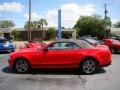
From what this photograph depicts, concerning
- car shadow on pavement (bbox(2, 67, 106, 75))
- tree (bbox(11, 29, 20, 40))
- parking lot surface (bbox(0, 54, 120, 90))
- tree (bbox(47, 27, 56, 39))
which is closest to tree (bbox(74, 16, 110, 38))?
tree (bbox(47, 27, 56, 39))

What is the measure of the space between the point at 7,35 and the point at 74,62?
76516mm

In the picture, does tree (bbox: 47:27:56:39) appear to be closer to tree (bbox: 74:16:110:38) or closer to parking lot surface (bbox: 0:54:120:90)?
tree (bbox: 74:16:110:38)

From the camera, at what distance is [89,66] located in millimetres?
11898

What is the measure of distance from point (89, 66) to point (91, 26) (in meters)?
63.9

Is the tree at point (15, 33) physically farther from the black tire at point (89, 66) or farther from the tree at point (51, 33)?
the black tire at point (89, 66)

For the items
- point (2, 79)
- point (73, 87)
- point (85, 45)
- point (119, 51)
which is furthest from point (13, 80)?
point (119, 51)

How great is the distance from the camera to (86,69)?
11922 mm

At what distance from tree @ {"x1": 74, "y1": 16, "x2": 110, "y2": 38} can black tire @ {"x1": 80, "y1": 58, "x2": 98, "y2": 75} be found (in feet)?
198

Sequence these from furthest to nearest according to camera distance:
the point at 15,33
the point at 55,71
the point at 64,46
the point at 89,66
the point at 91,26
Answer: the point at 15,33, the point at 91,26, the point at 55,71, the point at 64,46, the point at 89,66

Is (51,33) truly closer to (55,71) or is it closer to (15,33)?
(15,33)

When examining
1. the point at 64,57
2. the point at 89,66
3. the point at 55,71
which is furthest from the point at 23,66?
the point at 89,66

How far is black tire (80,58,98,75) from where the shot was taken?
11906 mm

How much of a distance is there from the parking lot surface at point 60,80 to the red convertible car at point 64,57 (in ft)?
1.23

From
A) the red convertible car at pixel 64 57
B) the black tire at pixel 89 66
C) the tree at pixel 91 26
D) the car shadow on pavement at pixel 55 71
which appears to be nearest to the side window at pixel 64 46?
the red convertible car at pixel 64 57
